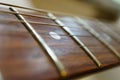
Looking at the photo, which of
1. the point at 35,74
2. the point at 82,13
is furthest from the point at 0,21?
the point at 82,13

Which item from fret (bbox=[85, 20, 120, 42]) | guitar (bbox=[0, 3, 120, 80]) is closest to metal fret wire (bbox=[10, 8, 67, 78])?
guitar (bbox=[0, 3, 120, 80])

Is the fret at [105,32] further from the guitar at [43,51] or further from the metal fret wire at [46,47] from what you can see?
the metal fret wire at [46,47]

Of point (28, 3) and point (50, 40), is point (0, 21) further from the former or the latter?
point (28, 3)

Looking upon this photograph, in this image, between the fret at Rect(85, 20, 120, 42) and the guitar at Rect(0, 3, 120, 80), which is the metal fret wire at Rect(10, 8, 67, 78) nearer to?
the guitar at Rect(0, 3, 120, 80)

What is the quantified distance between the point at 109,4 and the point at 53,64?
1.51 metres

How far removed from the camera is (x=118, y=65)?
0.72 meters

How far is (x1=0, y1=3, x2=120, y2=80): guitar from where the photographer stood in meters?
0.42

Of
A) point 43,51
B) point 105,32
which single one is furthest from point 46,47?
point 105,32

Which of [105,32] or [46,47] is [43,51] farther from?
[105,32]

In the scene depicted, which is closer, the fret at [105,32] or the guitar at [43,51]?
the guitar at [43,51]

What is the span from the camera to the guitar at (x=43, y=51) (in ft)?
1.38

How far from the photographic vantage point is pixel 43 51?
19.9 inches

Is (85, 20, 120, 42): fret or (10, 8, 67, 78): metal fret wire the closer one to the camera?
(10, 8, 67, 78): metal fret wire

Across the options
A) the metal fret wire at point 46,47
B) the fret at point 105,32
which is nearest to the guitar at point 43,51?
the metal fret wire at point 46,47
